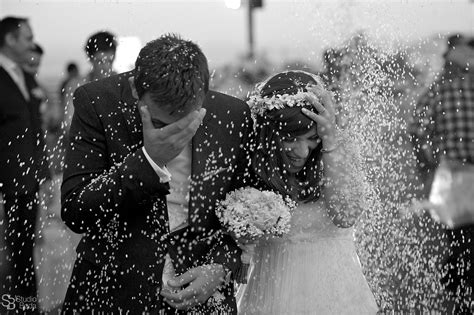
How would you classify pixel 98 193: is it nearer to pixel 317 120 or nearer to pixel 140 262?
pixel 140 262

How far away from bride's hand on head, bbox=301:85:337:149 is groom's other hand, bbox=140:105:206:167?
75cm

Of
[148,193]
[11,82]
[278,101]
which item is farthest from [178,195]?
[11,82]

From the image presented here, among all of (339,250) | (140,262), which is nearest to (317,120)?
(339,250)

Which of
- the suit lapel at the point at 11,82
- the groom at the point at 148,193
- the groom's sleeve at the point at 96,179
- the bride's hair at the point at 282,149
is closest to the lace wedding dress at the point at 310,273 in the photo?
the bride's hair at the point at 282,149

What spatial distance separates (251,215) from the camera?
3645mm

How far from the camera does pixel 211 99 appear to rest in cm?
369

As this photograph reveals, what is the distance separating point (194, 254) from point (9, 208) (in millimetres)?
2929

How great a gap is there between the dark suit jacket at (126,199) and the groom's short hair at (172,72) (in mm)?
244

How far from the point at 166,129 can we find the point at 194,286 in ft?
2.33

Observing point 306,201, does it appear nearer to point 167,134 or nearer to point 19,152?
point 167,134

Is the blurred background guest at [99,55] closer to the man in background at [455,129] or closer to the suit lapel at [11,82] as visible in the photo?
the suit lapel at [11,82]

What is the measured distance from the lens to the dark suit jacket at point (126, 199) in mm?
3365

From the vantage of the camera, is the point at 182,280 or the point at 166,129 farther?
the point at 182,280

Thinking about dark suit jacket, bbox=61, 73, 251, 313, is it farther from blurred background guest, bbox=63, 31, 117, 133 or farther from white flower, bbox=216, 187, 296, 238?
blurred background guest, bbox=63, 31, 117, 133
